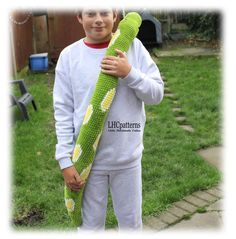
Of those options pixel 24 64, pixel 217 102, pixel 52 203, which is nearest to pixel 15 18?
pixel 24 64

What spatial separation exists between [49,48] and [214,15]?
3.95 metres

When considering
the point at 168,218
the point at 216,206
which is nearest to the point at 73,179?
the point at 168,218

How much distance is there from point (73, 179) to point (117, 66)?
56 cm

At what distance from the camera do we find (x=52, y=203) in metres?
2.91

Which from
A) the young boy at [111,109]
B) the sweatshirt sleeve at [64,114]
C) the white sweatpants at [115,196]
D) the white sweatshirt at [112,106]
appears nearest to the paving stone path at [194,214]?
the white sweatpants at [115,196]

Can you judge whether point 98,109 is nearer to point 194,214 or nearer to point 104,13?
point 104,13

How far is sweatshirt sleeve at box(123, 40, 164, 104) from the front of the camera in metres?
1.83

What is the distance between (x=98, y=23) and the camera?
1.87 meters

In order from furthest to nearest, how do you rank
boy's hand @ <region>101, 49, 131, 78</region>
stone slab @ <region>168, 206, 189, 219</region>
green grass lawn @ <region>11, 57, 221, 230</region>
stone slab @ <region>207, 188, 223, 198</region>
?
stone slab @ <region>207, 188, 223, 198</region>
green grass lawn @ <region>11, 57, 221, 230</region>
stone slab @ <region>168, 206, 189, 219</region>
boy's hand @ <region>101, 49, 131, 78</region>

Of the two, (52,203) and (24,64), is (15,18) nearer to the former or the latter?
(24,64)

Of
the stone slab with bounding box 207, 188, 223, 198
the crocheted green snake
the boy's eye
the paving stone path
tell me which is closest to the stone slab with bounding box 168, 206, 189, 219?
Result: the paving stone path

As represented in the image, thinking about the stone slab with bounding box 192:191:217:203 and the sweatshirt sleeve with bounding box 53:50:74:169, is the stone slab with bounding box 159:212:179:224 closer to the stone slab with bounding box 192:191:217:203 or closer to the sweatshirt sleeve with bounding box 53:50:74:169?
the stone slab with bounding box 192:191:217:203

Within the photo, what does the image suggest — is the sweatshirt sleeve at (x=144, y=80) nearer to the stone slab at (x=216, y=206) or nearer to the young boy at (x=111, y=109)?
the young boy at (x=111, y=109)
